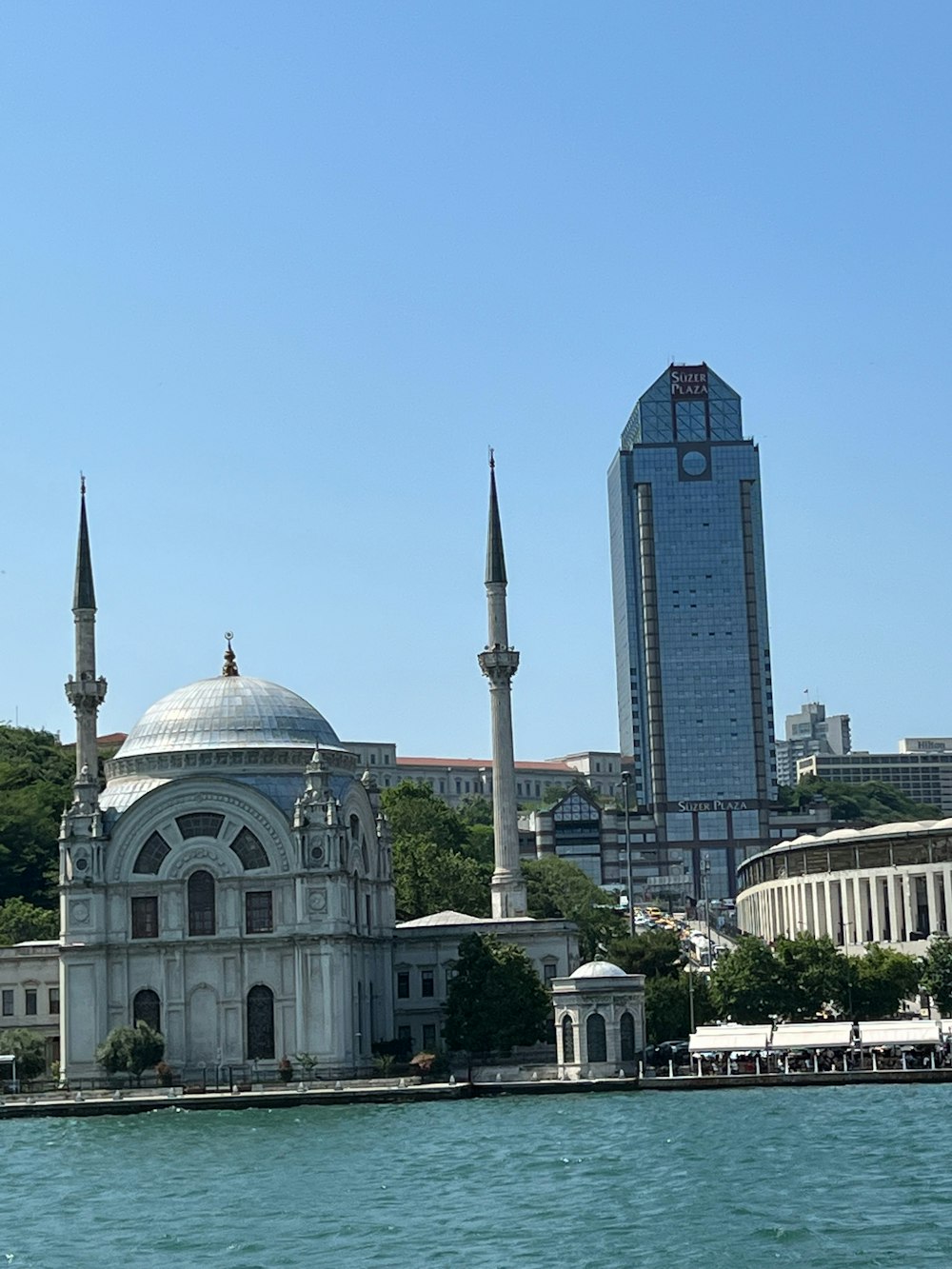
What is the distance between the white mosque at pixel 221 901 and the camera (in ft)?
272

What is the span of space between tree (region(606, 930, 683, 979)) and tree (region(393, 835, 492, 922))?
26.9ft

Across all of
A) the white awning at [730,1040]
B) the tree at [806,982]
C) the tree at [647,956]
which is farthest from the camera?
the tree at [647,956]

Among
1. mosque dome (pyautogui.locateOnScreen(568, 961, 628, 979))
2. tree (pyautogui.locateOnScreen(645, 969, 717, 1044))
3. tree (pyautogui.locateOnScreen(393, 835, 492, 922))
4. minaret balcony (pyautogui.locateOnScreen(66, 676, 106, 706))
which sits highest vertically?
minaret balcony (pyautogui.locateOnScreen(66, 676, 106, 706))

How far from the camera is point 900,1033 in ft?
251

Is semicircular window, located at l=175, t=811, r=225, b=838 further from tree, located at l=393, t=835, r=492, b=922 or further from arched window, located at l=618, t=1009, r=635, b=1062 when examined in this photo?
tree, located at l=393, t=835, r=492, b=922

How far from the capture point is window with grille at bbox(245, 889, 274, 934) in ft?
275

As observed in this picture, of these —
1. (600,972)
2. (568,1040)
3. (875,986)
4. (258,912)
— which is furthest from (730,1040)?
(258,912)

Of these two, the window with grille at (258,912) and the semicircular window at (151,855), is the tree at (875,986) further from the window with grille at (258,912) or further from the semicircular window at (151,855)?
the semicircular window at (151,855)

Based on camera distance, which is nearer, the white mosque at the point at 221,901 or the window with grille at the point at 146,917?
the white mosque at the point at 221,901

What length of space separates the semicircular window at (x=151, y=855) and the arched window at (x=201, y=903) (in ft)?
4.27

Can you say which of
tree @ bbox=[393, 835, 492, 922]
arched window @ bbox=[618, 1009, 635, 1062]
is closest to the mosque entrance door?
arched window @ bbox=[618, 1009, 635, 1062]

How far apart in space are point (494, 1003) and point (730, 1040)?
1024 centimetres

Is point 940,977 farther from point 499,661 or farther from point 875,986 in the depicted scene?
point 499,661

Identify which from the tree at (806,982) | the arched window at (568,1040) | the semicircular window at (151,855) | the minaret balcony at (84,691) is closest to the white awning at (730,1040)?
the arched window at (568,1040)
